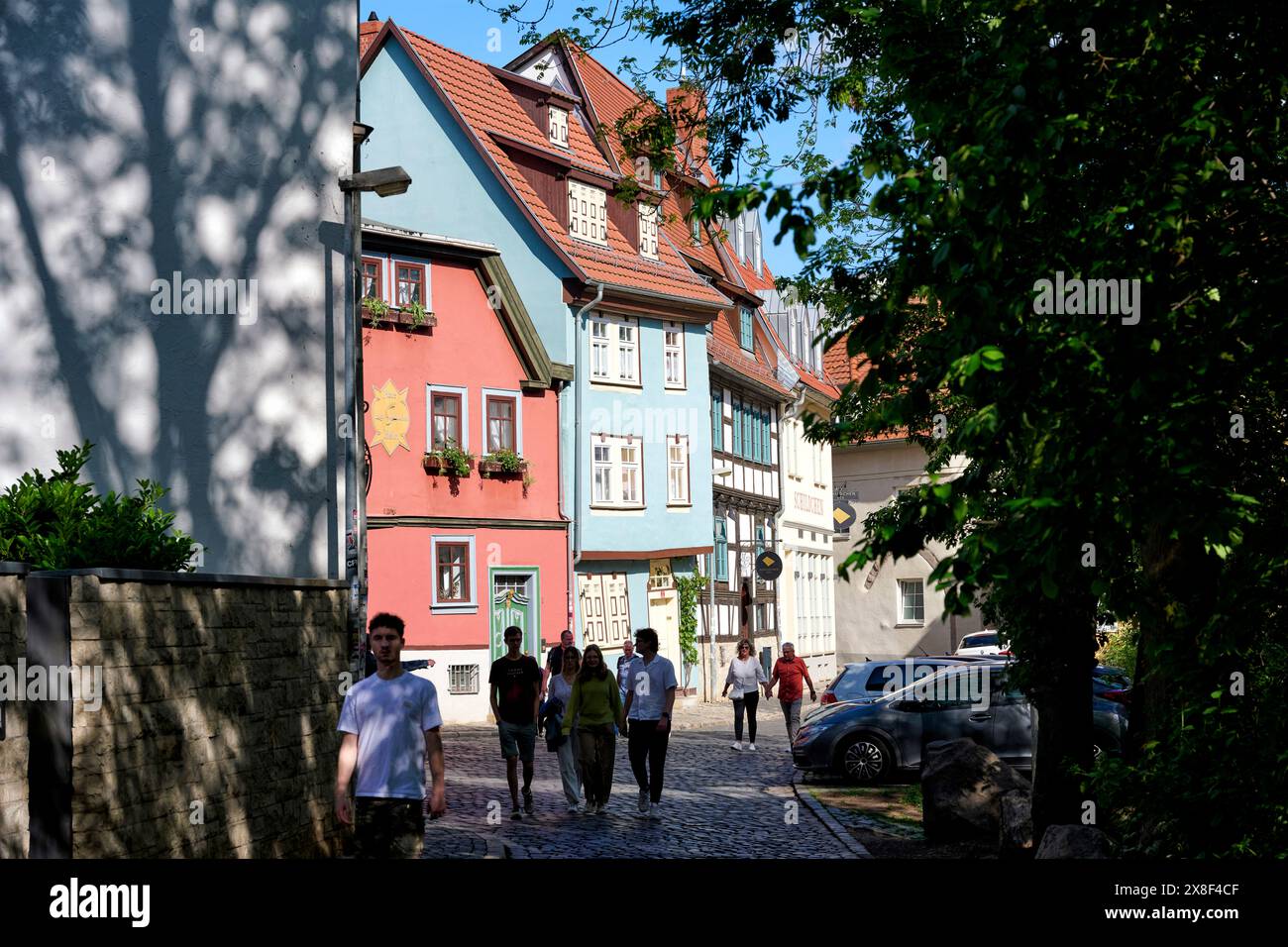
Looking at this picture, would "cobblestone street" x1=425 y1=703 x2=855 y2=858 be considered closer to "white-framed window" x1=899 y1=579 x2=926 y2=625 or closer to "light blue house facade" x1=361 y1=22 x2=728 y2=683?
"light blue house facade" x1=361 y1=22 x2=728 y2=683

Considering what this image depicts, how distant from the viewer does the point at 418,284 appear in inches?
1243

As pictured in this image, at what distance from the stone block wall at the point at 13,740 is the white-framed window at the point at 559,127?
31.1 m

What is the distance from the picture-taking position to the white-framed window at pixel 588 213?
124ft

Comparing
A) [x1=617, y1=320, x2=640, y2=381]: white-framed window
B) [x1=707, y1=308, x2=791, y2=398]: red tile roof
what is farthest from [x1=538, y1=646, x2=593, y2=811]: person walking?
[x1=707, y1=308, x2=791, y2=398]: red tile roof

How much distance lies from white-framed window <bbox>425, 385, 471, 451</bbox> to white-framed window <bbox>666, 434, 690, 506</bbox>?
7285 millimetres

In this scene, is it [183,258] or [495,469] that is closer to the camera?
[183,258]

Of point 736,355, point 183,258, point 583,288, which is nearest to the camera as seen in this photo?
point 183,258

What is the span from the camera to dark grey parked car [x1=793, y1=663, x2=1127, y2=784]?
67.7 ft

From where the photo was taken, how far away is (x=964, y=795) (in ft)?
49.7

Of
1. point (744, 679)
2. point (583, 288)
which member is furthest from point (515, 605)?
point (744, 679)

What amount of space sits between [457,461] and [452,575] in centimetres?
241

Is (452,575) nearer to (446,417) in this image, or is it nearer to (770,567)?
(446,417)

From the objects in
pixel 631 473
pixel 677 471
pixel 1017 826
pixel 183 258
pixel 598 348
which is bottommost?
pixel 1017 826
